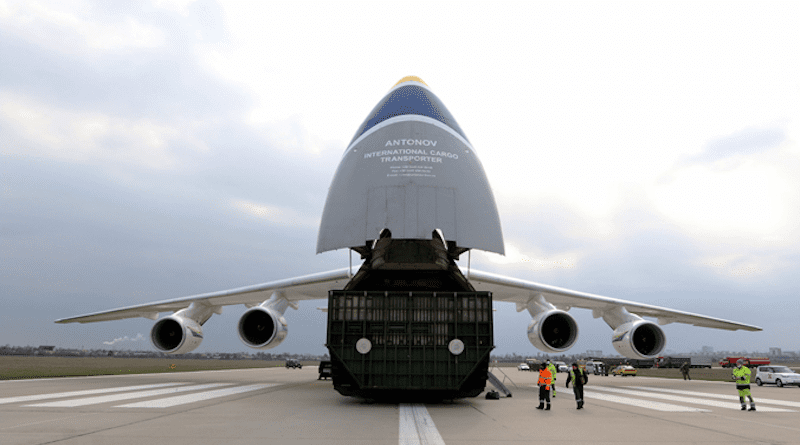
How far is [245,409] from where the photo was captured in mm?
8789

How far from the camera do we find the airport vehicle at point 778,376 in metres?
17.1

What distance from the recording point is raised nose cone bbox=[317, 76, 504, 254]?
9.23 metres

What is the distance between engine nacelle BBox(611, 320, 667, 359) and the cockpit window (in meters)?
7.08

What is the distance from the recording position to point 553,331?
1274 cm

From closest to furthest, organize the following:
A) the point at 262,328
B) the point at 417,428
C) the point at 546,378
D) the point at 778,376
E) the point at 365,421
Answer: the point at 417,428 → the point at 365,421 → the point at 546,378 → the point at 262,328 → the point at 778,376

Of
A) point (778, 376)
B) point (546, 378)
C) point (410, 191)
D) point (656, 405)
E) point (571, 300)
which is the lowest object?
point (778, 376)

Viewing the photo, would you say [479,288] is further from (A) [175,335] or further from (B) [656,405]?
(A) [175,335]

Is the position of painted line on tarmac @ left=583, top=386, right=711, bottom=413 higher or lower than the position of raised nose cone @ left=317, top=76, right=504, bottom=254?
lower

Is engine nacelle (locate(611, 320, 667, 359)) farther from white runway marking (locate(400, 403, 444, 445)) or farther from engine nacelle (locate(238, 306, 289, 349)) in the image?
engine nacelle (locate(238, 306, 289, 349))

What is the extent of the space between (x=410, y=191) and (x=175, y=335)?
8865 mm

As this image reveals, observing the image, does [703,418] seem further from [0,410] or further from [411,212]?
[0,410]

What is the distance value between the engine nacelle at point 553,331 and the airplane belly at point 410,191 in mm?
3361

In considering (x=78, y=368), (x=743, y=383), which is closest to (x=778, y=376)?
(x=743, y=383)

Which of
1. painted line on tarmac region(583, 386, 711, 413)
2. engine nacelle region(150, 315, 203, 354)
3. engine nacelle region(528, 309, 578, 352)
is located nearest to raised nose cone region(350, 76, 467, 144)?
engine nacelle region(528, 309, 578, 352)
